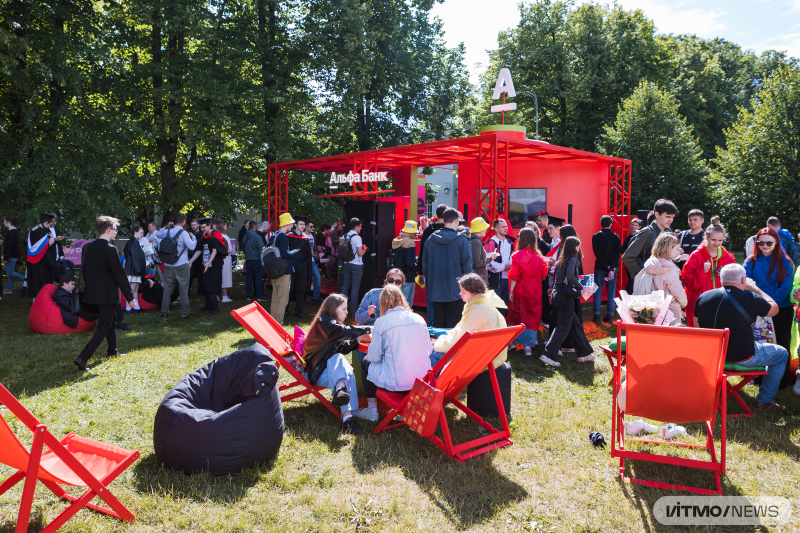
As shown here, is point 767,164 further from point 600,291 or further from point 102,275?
point 102,275

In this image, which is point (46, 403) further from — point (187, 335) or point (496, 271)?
point (496, 271)

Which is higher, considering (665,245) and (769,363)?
(665,245)

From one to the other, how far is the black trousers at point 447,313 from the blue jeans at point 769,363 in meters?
3.14

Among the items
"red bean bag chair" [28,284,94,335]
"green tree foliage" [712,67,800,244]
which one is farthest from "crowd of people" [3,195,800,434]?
"green tree foliage" [712,67,800,244]

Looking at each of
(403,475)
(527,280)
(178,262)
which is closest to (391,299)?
(403,475)

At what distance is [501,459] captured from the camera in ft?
12.6

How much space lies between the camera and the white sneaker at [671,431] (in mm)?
4098

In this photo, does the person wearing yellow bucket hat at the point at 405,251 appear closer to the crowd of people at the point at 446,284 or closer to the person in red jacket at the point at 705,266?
the crowd of people at the point at 446,284

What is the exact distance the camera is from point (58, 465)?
9.95ft

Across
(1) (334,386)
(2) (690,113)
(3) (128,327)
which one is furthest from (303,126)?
(2) (690,113)

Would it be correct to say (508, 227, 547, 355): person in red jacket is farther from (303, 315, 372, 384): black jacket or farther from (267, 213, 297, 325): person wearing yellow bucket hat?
(267, 213, 297, 325): person wearing yellow bucket hat

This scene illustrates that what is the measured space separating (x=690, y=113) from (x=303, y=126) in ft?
68.3

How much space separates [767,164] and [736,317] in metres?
15.6

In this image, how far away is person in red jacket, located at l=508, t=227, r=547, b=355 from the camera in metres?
6.66
